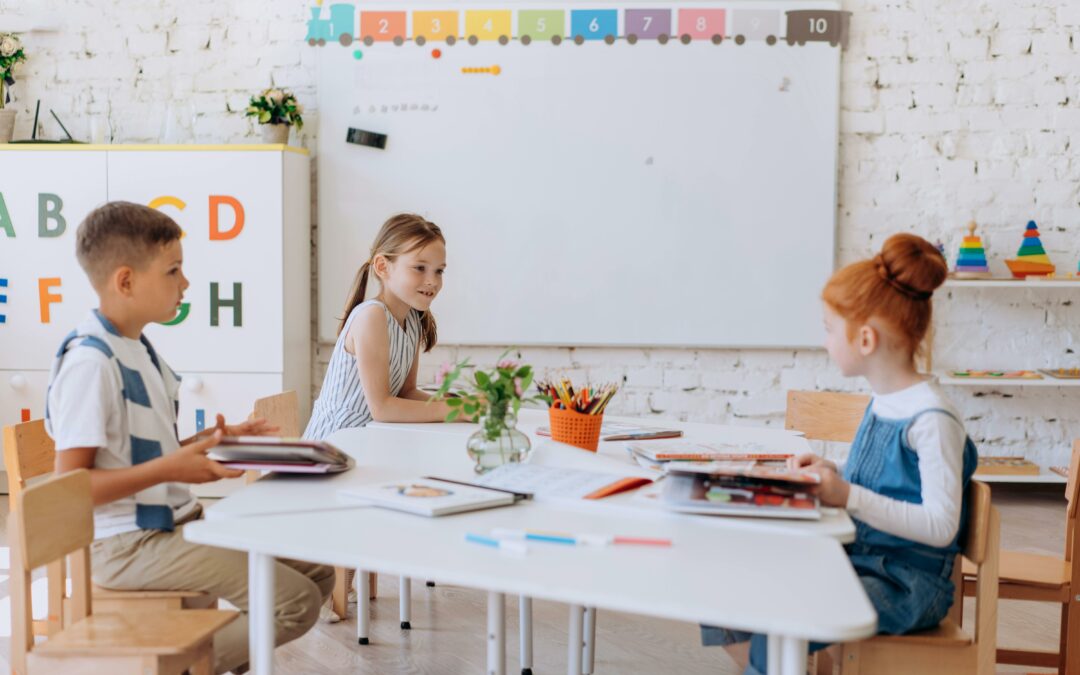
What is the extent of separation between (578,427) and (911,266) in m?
0.72

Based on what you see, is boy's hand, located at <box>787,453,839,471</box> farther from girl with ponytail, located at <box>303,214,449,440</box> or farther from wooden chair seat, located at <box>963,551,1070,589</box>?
girl with ponytail, located at <box>303,214,449,440</box>

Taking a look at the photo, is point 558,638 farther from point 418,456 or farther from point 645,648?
point 418,456

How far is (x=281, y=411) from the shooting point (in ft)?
8.30

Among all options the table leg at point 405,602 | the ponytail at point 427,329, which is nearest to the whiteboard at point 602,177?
the ponytail at point 427,329

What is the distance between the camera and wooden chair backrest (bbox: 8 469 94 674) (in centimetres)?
149

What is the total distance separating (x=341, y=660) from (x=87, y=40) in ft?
9.95

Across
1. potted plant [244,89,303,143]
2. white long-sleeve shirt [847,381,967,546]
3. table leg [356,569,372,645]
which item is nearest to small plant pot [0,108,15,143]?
potted plant [244,89,303,143]

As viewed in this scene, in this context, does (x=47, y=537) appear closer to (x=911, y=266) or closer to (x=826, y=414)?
(x=911, y=266)

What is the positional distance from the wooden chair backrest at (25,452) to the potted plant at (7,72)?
2560mm

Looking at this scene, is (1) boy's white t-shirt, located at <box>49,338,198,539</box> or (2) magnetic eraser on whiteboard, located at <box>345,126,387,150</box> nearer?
(1) boy's white t-shirt, located at <box>49,338,198,539</box>

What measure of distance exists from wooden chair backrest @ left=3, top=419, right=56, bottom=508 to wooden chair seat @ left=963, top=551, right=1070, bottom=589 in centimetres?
184

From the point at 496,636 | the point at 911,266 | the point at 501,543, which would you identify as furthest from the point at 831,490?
the point at 496,636

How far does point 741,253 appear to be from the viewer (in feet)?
13.5

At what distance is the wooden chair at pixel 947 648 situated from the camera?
63.2 inches
